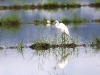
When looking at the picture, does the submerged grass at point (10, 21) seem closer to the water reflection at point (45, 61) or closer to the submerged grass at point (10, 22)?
the submerged grass at point (10, 22)

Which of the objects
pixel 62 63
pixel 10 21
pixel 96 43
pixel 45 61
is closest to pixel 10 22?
pixel 10 21

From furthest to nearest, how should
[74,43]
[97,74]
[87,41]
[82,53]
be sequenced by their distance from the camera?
[87,41], [74,43], [82,53], [97,74]

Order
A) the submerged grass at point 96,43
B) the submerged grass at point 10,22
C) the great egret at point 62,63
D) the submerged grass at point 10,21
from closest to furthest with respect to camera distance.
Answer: the great egret at point 62,63 → the submerged grass at point 96,43 → the submerged grass at point 10,22 → the submerged grass at point 10,21

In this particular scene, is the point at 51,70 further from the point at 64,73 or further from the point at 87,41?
Result: the point at 87,41

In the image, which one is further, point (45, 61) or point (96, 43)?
point (96, 43)

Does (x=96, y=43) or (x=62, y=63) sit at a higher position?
(x=96, y=43)

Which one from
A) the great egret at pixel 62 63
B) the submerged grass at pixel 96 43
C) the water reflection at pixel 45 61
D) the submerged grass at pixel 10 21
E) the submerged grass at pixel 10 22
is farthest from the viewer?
the submerged grass at pixel 10 21

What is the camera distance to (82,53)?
10727 mm

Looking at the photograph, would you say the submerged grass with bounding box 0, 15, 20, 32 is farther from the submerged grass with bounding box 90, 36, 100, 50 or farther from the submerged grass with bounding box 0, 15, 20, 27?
the submerged grass with bounding box 90, 36, 100, 50

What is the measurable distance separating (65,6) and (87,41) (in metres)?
15.7

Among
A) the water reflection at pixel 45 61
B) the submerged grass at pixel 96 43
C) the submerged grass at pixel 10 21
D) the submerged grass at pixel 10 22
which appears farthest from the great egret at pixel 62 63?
the submerged grass at pixel 10 21

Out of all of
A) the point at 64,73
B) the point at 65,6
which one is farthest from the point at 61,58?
the point at 65,6

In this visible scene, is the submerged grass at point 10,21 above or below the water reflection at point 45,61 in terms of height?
above

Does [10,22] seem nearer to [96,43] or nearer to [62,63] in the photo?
[96,43]
